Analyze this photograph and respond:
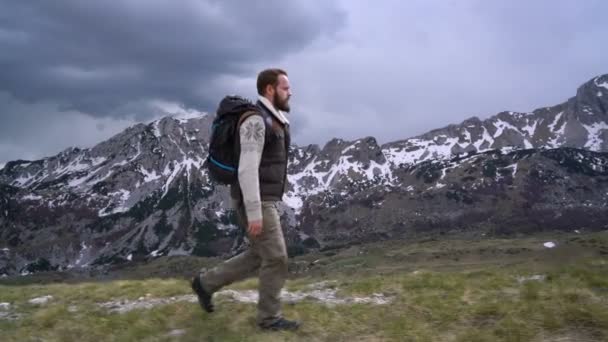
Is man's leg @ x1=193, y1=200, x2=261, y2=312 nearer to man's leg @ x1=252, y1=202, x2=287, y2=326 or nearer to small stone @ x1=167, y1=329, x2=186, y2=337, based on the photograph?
man's leg @ x1=252, y1=202, x2=287, y2=326

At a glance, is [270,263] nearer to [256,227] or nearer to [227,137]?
[256,227]

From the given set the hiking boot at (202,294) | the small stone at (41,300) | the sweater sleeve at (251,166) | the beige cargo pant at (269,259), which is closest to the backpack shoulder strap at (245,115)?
the sweater sleeve at (251,166)

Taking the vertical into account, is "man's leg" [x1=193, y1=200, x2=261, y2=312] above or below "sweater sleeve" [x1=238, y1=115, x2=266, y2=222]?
below

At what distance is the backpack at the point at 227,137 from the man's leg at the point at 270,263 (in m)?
0.91

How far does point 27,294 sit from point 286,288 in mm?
8906

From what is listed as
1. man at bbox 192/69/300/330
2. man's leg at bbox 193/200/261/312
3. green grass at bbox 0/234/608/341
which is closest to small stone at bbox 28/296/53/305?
green grass at bbox 0/234/608/341

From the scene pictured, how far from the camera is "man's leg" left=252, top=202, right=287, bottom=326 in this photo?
918 centimetres

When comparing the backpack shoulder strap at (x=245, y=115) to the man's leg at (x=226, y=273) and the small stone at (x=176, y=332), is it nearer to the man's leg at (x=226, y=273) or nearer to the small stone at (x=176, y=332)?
the man's leg at (x=226, y=273)

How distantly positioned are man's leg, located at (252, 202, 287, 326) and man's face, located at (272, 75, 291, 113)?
188cm

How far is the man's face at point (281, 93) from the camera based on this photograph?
9.44m

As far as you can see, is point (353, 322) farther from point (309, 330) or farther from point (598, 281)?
point (598, 281)

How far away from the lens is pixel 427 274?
1466 cm

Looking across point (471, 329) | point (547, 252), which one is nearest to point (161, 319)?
point (471, 329)

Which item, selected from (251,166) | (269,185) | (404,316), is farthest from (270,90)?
(404,316)
